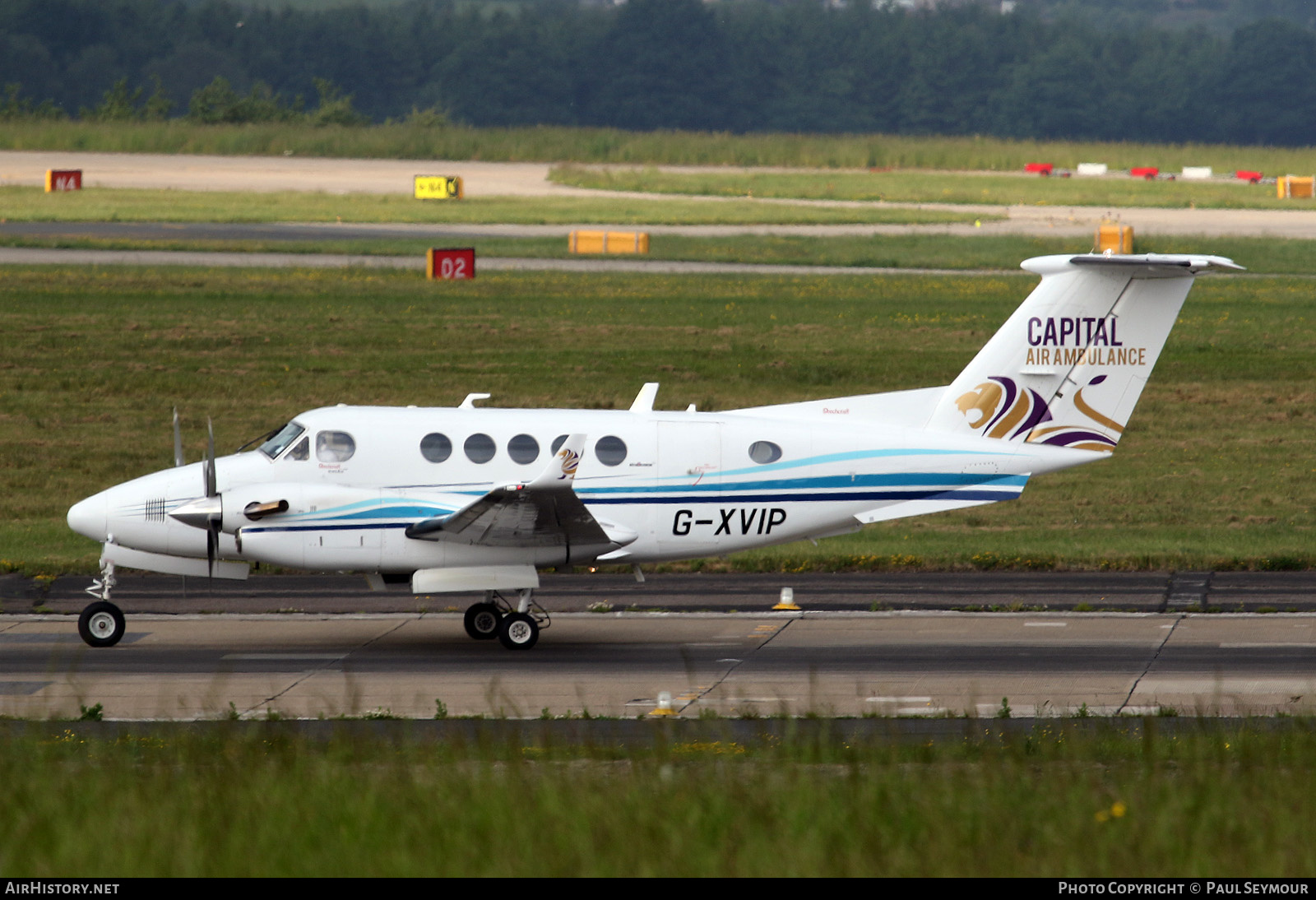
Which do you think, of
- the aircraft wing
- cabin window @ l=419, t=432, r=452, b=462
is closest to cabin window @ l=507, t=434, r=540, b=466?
the aircraft wing

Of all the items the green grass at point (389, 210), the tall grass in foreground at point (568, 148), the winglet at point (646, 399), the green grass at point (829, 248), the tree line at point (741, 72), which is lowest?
the winglet at point (646, 399)

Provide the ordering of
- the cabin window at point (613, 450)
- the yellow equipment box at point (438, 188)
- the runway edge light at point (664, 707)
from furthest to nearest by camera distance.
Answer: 1. the yellow equipment box at point (438, 188)
2. the cabin window at point (613, 450)
3. the runway edge light at point (664, 707)

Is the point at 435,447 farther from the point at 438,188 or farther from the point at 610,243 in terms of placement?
the point at 438,188

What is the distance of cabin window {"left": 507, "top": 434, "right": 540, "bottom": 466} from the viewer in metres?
17.7

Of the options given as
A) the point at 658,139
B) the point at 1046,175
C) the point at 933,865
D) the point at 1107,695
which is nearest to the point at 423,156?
the point at 658,139

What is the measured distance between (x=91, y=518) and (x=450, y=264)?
31704 mm

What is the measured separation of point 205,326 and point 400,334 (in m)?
4.94

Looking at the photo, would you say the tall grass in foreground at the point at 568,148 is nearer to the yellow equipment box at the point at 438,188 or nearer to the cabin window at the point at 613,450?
the yellow equipment box at the point at 438,188

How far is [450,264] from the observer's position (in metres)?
48.2

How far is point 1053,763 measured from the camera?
11359 millimetres

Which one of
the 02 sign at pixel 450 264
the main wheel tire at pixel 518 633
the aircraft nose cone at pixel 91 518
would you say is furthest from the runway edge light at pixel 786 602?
the 02 sign at pixel 450 264

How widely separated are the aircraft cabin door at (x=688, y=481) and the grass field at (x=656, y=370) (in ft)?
16.4

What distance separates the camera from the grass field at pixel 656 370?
81.9ft

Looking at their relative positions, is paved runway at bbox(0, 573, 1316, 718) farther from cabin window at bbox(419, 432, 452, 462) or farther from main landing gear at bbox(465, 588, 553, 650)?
cabin window at bbox(419, 432, 452, 462)
